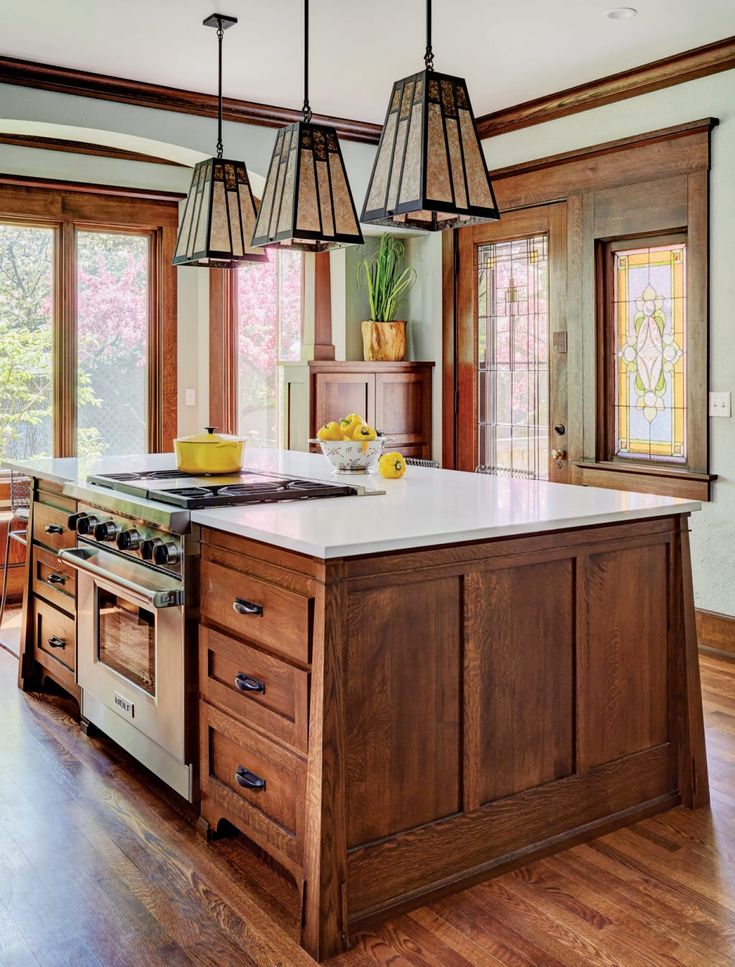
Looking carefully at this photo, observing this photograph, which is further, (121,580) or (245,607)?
(121,580)

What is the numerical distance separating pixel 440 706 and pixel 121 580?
3.72 feet

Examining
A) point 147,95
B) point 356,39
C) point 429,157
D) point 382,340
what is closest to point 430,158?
point 429,157

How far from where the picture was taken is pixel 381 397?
5.87 metres

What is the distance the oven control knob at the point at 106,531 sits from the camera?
9.85 feet

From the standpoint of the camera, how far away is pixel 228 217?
3.45 metres

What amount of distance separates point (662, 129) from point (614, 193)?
0.39 m

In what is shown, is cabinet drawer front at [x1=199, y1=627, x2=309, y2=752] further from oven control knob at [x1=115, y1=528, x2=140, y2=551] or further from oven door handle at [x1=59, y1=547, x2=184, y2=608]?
oven control knob at [x1=115, y1=528, x2=140, y2=551]

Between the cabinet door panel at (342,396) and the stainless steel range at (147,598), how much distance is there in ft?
7.42

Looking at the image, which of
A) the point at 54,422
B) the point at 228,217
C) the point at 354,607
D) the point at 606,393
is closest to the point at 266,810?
the point at 354,607

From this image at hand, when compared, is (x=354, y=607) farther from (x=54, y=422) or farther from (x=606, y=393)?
(x=54, y=422)

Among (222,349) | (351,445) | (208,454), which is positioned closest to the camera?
(208,454)

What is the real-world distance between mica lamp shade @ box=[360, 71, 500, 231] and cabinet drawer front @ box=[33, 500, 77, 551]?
5.84ft

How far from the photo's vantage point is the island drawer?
223 centimetres

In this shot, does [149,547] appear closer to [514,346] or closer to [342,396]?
[342,396]
